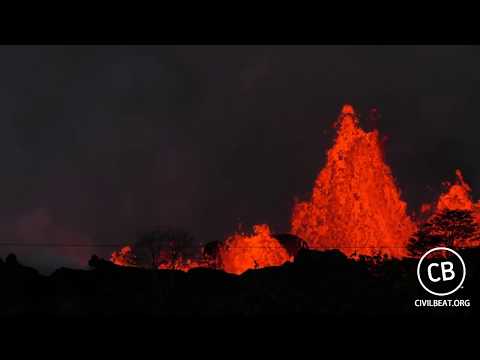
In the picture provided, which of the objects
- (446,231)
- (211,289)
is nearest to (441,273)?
(446,231)

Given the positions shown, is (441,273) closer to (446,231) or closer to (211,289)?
(446,231)

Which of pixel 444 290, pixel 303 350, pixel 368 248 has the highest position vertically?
pixel 368 248

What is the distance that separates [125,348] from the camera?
41.5 meters

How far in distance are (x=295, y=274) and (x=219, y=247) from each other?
11801 mm

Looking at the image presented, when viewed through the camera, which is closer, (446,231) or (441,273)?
(441,273)

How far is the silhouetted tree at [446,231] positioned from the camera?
9012 centimetres

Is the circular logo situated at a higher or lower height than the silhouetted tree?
lower

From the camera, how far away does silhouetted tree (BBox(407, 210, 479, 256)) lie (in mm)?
90125

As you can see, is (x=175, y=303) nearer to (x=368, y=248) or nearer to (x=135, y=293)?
(x=135, y=293)

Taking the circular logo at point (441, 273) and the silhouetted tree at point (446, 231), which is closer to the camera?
the circular logo at point (441, 273)

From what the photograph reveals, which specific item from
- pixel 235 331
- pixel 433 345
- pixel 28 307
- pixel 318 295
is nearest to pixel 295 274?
pixel 318 295

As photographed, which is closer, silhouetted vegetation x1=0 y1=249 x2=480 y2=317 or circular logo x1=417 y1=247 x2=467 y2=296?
circular logo x1=417 y1=247 x2=467 y2=296

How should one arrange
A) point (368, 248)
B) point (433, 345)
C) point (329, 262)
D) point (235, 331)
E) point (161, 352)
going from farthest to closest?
1. point (329, 262)
2. point (368, 248)
3. point (235, 331)
4. point (433, 345)
5. point (161, 352)

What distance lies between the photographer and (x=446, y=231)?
9081cm
